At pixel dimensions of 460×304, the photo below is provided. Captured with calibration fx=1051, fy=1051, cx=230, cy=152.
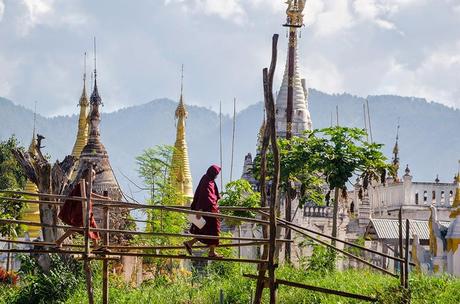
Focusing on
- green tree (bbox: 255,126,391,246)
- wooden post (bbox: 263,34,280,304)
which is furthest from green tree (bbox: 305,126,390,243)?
wooden post (bbox: 263,34,280,304)

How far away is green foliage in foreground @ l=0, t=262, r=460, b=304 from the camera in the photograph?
752 inches

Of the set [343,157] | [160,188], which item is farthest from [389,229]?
[343,157]

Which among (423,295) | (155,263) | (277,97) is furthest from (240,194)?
(277,97)

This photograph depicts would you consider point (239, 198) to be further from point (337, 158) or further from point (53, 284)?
point (53, 284)

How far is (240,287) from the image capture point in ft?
69.5

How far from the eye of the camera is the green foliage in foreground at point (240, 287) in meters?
19.1

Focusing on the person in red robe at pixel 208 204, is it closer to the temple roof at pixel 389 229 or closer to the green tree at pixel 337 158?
the green tree at pixel 337 158

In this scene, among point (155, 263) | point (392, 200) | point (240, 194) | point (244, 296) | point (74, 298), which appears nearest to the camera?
point (244, 296)

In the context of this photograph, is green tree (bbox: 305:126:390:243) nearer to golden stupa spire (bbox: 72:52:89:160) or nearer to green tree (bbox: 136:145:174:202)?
green tree (bbox: 136:145:174:202)

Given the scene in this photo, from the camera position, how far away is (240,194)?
2898cm

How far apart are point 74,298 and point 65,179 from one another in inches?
140

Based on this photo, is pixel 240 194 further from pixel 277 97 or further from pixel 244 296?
pixel 277 97

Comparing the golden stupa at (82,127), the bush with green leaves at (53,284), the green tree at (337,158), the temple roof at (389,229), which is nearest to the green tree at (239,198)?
the green tree at (337,158)

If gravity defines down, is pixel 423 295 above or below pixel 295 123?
below
